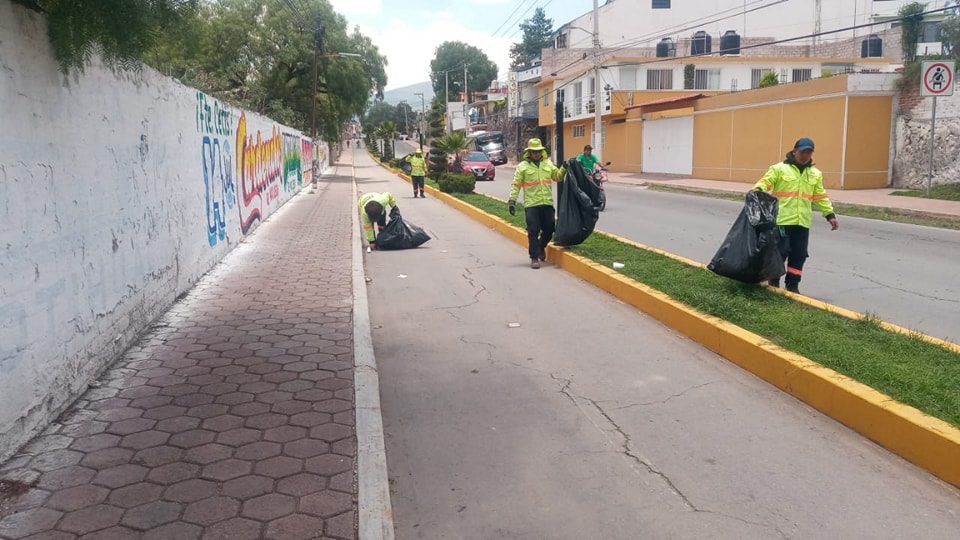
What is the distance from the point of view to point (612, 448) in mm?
3988

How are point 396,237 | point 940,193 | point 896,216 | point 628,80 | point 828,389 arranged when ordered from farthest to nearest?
point 628,80
point 940,193
point 896,216
point 396,237
point 828,389

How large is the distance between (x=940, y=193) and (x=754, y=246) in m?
14.3

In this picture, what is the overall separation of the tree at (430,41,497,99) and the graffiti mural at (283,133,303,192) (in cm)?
8326

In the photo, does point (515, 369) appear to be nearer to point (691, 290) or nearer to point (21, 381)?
point (691, 290)

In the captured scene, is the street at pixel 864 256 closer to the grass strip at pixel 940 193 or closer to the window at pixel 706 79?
the grass strip at pixel 940 193

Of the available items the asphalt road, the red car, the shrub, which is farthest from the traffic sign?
the red car

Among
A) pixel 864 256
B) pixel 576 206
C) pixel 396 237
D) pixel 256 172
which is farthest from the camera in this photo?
pixel 256 172

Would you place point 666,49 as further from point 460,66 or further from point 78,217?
point 460,66

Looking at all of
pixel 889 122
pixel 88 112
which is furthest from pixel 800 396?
pixel 889 122

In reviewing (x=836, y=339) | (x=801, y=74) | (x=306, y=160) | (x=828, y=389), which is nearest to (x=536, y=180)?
(x=836, y=339)

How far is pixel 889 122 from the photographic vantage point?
2053 centimetres

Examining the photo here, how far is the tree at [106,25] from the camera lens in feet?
13.1

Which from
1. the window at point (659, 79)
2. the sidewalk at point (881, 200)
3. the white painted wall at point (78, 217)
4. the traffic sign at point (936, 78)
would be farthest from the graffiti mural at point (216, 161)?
the window at point (659, 79)

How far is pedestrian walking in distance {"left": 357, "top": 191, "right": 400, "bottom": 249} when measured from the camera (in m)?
11.4
